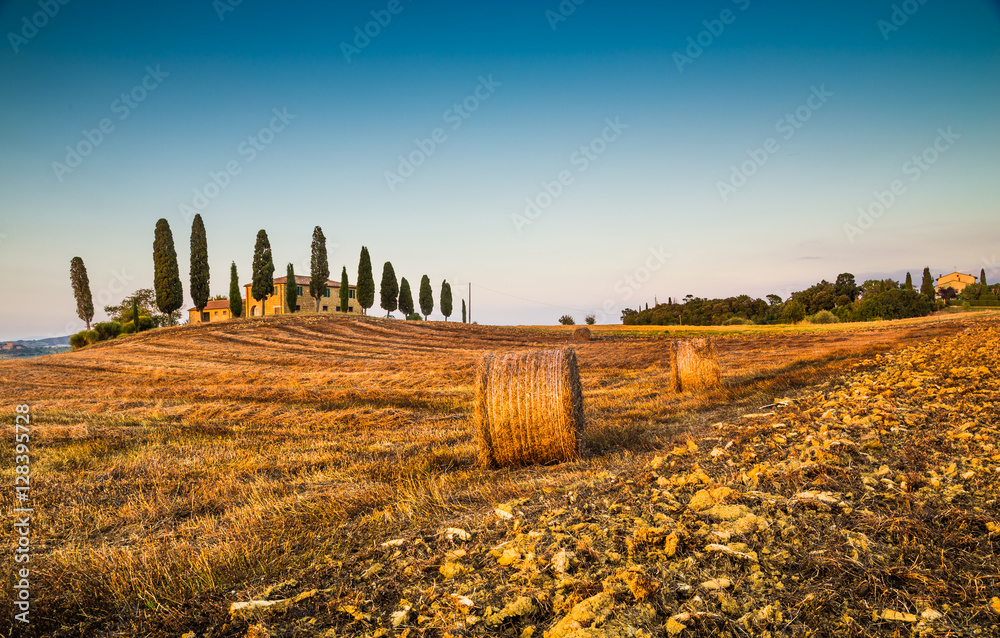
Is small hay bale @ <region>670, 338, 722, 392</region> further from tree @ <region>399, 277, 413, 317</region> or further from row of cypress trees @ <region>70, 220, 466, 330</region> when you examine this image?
tree @ <region>399, 277, 413, 317</region>

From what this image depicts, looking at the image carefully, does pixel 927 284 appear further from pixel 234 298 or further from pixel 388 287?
pixel 234 298

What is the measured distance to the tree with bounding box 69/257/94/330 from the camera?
160ft

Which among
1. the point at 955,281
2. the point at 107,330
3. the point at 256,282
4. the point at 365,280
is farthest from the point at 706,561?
the point at 955,281

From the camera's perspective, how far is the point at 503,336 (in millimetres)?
46188

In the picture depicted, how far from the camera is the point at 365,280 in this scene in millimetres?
63125

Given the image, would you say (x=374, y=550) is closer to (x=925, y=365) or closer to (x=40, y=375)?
(x=925, y=365)

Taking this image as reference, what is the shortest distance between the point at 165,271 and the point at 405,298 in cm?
2939

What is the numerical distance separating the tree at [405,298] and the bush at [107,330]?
32.2 metres

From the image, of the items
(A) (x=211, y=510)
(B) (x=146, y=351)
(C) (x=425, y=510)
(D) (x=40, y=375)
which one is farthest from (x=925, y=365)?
(B) (x=146, y=351)

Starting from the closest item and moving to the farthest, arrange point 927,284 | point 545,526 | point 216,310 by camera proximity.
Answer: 1. point 545,526
2. point 216,310
3. point 927,284

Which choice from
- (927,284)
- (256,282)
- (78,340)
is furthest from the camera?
(927,284)

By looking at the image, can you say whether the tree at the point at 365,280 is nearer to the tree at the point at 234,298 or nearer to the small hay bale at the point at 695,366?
the tree at the point at 234,298

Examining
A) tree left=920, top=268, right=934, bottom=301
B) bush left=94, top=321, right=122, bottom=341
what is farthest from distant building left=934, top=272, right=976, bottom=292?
bush left=94, top=321, right=122, bottom=341

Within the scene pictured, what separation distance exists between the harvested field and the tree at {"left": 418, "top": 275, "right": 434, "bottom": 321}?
6465cm
